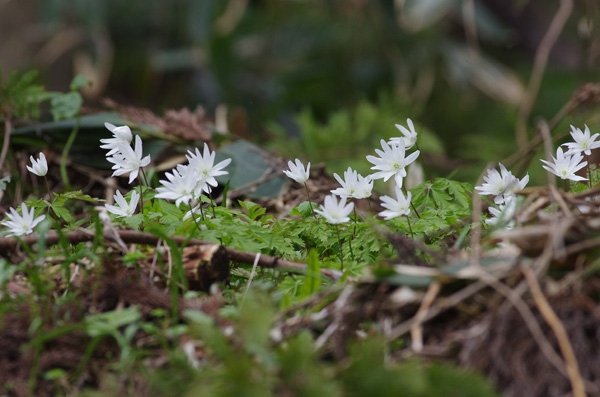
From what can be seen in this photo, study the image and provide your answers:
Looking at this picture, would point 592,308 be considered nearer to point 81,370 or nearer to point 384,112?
point 81,370

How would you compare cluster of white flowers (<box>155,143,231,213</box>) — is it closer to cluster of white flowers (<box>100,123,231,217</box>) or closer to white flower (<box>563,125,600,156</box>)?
cluster of white flowers (<box>100,123,231,217</box>)

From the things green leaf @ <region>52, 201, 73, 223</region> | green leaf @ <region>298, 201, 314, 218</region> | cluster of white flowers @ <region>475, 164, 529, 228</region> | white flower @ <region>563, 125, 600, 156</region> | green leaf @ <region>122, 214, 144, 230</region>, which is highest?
white flower @ <region>563, 125, 600, 156</region>

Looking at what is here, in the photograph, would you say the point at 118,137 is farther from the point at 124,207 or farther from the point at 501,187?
the point at 501,187

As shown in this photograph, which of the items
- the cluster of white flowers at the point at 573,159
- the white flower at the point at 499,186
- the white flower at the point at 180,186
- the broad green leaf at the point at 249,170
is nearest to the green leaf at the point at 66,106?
the broad green leaf at the point at 249,170

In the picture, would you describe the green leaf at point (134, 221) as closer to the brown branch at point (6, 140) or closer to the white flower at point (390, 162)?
the white flower at point (390, 162)

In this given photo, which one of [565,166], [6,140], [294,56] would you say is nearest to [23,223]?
[6,140]

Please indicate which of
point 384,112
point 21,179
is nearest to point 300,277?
point 21,179

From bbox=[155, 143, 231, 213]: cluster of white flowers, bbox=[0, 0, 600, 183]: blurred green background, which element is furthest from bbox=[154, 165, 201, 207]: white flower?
bbox=[0, 0, 600, 183]: blurred green background
